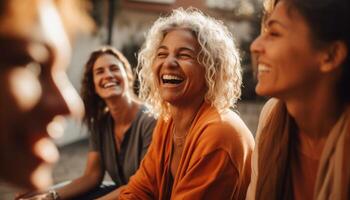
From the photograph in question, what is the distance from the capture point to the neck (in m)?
2.88

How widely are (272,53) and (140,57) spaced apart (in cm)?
113

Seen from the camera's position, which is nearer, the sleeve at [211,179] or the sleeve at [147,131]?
the sleeve at [211,179]

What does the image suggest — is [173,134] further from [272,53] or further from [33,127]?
[33,127]

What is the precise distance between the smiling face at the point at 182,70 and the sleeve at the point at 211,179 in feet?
1.23

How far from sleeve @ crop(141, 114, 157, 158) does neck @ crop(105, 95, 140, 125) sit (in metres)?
0.15

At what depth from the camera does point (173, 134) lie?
7.41ft

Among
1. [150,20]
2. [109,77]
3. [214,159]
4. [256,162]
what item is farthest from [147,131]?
[150,20]

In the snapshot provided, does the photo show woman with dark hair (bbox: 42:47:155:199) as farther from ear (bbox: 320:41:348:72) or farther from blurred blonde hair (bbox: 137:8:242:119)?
ear (bbox: 320:41:348:72)

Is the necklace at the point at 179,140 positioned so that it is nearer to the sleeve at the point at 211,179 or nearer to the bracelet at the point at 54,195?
the sleeve at the point at 211,179

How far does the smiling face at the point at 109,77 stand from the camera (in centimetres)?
289

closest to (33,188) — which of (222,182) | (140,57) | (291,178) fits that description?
(291,178)

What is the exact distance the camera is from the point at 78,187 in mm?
2871

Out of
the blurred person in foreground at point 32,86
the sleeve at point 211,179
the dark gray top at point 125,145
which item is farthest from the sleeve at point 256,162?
the blurred person in foreground at point 32,86

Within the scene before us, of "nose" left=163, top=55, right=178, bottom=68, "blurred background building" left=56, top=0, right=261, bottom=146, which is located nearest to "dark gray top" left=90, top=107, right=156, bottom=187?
"nose" left=163, top=55, right=178, bottom=68
